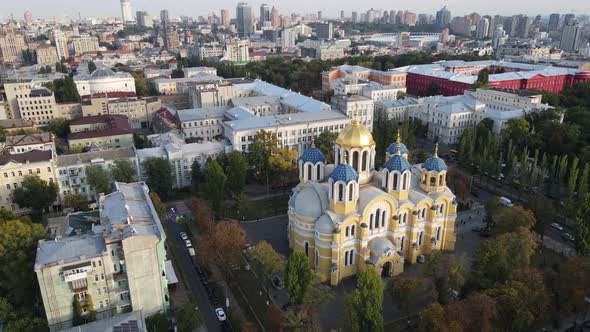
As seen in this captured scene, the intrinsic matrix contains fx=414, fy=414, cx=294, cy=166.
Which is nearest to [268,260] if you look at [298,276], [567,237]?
[298,276]

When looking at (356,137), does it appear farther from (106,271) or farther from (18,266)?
(18,266)

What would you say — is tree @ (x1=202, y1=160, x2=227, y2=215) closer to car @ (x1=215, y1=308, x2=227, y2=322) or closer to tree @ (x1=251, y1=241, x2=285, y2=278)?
tree @ (x1=251, y1=241, x2=285, y2=278)

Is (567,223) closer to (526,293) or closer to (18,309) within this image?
(526,293)

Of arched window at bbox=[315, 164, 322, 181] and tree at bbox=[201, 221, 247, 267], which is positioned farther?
arched window at bbox=[315, 164, 322, 181]

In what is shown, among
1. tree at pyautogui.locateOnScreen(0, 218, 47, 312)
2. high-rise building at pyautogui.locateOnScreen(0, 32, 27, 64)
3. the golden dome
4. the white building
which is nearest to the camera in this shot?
tree at pyautogui.locateOnScreen(0, 218, 47, 312)

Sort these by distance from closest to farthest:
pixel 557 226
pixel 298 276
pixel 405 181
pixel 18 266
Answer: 1. pixel 298 276
2. pixel 18 266
3. pixel 405 181
4. pixel 557 226

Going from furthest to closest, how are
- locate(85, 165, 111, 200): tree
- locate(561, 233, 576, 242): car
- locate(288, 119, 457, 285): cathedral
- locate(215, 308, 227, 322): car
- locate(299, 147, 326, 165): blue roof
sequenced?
locate(85, 165, 111, 200): tree < locate(561, 233, 576, 242): car < locate(299, 147, 326, 165): blue roof < locate(288, 119, 457, 285): cathedral < locate(215, 308, 227, 322): car

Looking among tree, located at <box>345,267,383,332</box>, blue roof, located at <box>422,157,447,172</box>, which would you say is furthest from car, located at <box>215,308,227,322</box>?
blue roof, located at <box>422,157,447,172</box>

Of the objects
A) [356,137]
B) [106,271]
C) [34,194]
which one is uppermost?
[356,137]
